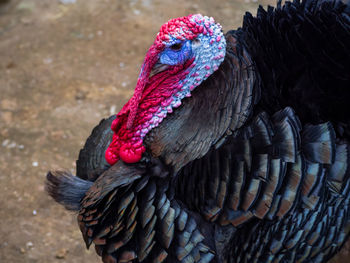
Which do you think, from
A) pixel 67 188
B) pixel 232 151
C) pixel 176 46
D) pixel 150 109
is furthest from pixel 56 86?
pixel 232 151

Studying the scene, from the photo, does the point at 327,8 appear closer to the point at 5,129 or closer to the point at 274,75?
the point at 274,75

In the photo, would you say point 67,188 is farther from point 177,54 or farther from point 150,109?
point 177,54

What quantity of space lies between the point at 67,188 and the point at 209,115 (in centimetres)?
85

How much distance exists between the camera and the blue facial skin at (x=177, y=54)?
84.5 inches

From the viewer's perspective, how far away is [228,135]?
217 cm

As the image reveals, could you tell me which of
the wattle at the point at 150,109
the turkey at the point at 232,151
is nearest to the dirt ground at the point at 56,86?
the turkey at the point at 232,151

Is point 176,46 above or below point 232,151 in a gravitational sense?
above

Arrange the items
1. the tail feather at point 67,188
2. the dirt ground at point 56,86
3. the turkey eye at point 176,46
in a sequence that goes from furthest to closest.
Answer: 1. the dirt ground at point 56,86
2. the tail feather at point 67,188
3. the turkey eye at point 176,46

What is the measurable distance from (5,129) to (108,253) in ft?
7.28

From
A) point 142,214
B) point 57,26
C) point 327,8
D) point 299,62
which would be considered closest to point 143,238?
point 142,214

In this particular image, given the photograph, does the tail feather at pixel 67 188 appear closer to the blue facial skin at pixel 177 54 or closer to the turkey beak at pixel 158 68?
the turkey beak at pixel 158 68

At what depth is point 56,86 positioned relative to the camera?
4531 millimetres

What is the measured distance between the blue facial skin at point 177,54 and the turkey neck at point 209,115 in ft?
0.51

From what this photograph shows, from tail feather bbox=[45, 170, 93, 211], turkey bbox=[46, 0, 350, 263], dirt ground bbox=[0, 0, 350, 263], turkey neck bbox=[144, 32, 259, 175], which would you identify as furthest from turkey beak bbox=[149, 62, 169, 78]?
dirt ground bbox=[0, 0, 350, 263]
